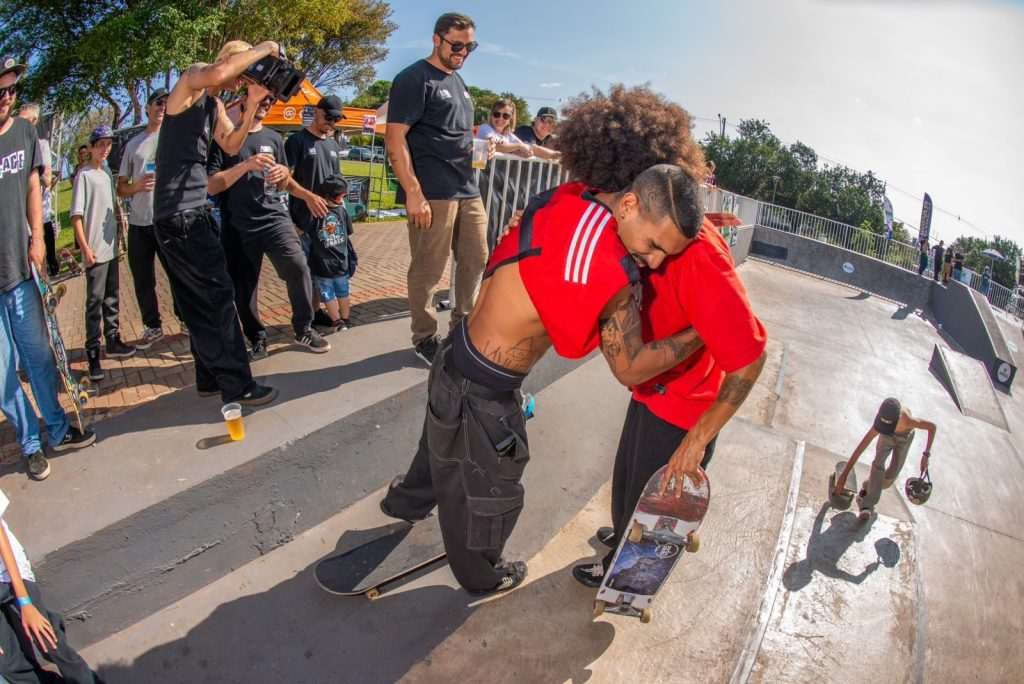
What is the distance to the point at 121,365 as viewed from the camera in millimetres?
4129

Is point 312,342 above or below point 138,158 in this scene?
below

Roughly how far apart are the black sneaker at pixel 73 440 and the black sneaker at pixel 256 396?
66 cm

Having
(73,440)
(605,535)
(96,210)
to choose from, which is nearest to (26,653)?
(73,440)

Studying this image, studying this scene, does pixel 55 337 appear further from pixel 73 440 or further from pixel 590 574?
pixel 590 574

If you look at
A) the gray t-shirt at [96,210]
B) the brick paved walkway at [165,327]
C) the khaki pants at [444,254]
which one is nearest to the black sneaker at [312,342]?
the brick paved walkway at [165,327]

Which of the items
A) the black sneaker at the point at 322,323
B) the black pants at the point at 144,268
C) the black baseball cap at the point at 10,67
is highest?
the black baseball cap at the point at 10,67

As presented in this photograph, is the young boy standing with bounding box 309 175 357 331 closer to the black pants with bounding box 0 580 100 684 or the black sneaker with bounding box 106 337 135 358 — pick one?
the black sneaker with bounding box 106 337 135 358

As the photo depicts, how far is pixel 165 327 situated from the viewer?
490 cm

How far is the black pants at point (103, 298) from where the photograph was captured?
4.03 meters

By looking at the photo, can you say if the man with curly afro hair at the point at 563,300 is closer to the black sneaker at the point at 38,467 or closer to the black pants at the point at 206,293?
the black pants at the point at 206,293

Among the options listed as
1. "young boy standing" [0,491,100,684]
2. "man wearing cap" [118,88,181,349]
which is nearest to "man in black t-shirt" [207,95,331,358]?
"man wearing cap" [118,88,181,349]

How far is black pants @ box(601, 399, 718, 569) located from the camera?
8.25ft

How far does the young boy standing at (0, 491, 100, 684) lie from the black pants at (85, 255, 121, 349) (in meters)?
2.49

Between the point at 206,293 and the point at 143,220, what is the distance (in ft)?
6.25
